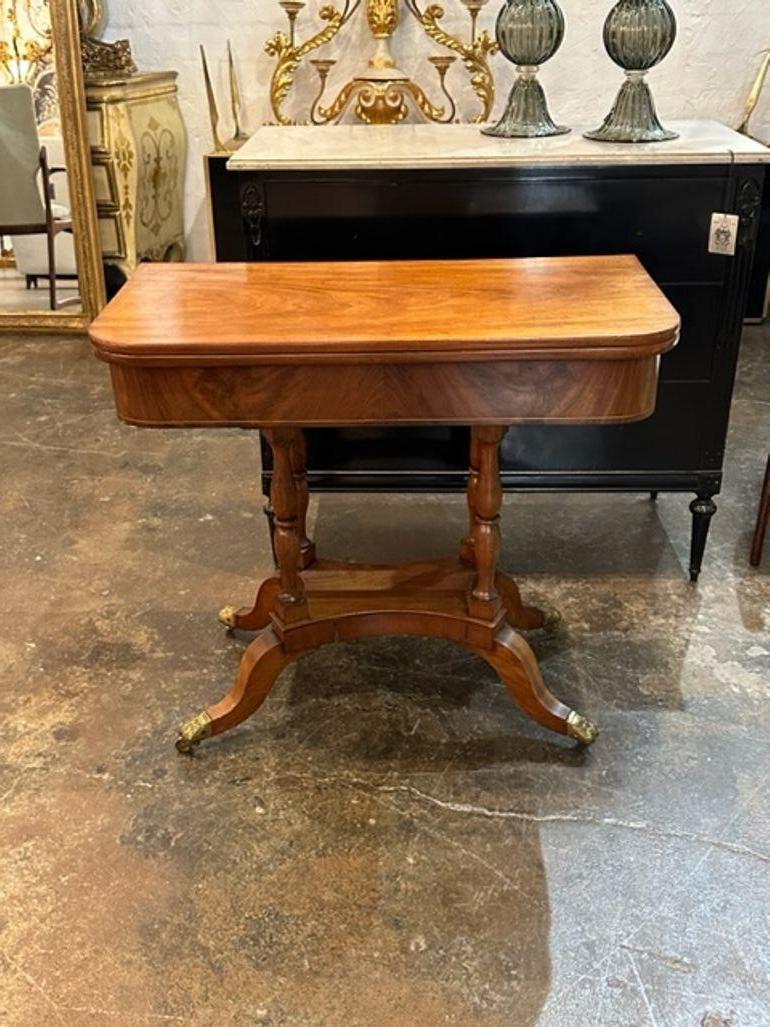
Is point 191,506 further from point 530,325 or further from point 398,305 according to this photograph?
point 530,325

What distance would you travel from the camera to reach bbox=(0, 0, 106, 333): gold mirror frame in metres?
3.88

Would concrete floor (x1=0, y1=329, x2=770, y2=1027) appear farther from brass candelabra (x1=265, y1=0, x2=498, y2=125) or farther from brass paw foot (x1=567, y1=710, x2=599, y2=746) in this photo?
brass candelabra (x1=265, y1=0, x2=498, y2=125)

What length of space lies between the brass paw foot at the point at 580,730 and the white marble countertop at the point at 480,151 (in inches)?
44.4

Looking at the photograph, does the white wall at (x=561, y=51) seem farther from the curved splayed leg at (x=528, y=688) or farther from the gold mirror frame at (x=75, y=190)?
the curved splayed leg at (x=528, y=688)

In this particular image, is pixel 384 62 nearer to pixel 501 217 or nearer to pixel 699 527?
pixel 501 217

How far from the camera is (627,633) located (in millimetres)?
2301

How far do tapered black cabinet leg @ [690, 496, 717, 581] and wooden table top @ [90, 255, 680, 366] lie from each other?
0.69 metres

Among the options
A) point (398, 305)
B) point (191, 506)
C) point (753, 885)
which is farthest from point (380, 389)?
point (191, 506)

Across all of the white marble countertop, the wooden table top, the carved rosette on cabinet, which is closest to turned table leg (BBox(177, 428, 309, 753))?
the wooden table top

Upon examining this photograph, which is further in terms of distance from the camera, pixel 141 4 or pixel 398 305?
pixel 141 4

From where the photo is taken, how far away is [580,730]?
1926mm

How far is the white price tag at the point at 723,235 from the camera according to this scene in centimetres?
213

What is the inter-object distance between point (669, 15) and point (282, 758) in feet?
5.70

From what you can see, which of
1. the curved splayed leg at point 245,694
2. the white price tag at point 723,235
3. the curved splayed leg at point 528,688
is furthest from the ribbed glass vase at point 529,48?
the curved splayed leg at point 245,694
